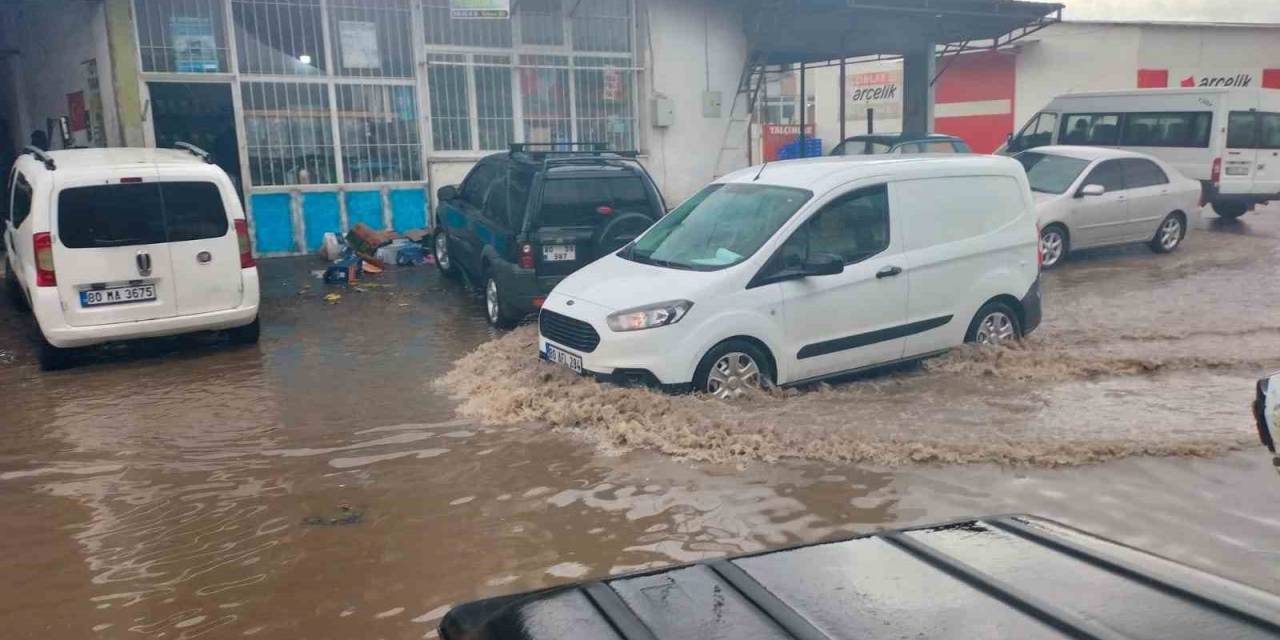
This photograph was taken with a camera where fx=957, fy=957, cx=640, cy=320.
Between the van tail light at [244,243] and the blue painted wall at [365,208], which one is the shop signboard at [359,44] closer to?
the blue painted wall at [365,208]

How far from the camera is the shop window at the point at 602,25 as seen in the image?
15.7 m

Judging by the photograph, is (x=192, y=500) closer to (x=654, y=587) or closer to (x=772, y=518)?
(x=772, y=518)

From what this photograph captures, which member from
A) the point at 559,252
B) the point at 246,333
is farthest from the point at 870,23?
the point at 246,333

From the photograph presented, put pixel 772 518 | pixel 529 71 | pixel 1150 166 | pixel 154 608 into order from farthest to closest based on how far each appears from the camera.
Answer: pixel 529 71, pixel 1150 166, pixel 772 518, pixel 154 608

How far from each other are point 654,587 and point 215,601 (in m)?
2.87

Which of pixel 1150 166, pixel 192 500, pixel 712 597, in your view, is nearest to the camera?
pixel 712 597

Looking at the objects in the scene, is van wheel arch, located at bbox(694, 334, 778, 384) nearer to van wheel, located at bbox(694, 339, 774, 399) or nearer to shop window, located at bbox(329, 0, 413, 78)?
van wheel, located at bbox(694, 339, 774, 399)

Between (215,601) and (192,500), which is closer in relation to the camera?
(215,601)

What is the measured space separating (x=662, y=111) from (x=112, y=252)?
380 inches

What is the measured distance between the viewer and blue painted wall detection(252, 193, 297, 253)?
554 inches

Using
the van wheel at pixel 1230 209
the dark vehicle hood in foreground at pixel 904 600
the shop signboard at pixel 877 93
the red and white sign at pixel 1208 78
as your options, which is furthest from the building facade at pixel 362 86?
the shop signboard at pixel 877 93

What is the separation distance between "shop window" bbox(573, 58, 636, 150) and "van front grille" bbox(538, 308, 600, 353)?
9.33 metres

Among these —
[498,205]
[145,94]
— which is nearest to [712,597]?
[498,205]

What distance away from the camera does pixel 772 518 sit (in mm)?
4938
